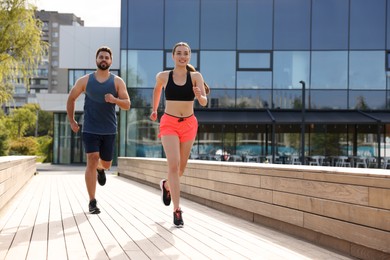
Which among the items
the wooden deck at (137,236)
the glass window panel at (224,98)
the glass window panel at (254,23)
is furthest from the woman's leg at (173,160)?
the glass window panel at (254,23)

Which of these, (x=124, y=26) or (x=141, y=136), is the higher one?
(x=124, y=26)

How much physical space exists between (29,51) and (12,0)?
190 centimetres

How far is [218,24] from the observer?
26312 millimetres

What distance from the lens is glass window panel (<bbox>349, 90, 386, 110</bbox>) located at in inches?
1007

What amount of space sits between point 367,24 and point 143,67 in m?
10.5

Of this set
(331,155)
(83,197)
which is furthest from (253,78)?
(83,197)

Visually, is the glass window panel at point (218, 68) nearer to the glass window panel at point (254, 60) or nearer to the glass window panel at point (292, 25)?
the glass window panel at point (254, 60)

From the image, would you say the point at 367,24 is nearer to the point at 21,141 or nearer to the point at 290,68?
the point at 290,68

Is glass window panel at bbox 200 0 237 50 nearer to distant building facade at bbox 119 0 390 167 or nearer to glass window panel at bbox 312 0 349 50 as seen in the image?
distant building facade at bbox 119 0 390 167

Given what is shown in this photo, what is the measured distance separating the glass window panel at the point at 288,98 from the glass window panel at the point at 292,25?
2.07 metres

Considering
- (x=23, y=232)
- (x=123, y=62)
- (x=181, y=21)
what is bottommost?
(x=23, y=232)

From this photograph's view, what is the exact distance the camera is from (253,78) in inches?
1018

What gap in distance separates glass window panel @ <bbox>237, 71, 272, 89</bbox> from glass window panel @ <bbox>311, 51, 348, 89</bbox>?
2.03 meters

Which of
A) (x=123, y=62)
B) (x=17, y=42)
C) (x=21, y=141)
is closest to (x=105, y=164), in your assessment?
(x=17, y=42)
